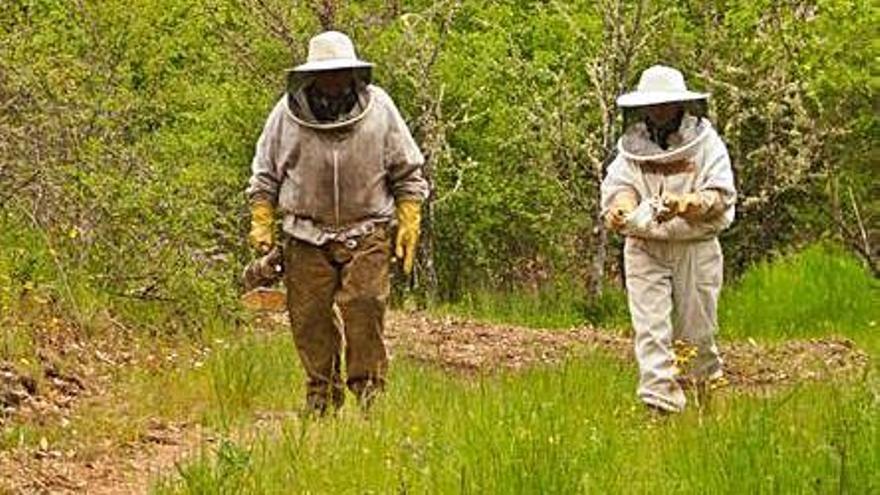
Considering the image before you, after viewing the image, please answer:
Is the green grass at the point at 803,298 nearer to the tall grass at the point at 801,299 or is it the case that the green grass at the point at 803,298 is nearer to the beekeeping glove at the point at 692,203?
the tall grass at the point at 801,299

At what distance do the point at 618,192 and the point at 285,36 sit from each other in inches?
340

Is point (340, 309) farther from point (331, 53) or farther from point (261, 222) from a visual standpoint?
point (331, 53)

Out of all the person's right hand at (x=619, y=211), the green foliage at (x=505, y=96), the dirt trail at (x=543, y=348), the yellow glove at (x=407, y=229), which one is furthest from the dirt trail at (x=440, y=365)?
the green foliage at (x=505, y=96)

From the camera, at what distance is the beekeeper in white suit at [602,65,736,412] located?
357 inches

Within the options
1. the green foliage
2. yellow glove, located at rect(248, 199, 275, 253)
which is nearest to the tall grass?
the green foliage

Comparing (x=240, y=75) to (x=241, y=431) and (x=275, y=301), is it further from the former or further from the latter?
(x=241, y=431)

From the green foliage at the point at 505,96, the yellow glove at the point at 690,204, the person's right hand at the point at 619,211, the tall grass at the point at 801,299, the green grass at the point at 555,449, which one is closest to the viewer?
the green grass at the point at 555,449

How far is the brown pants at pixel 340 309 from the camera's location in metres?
9.65

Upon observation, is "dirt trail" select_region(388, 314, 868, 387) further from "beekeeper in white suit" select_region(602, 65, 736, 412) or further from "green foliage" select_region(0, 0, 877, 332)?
"beekeeper in white suit" select_region(602, 65, 736, 412)

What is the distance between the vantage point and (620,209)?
9.05m

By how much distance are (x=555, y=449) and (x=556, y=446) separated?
3cm

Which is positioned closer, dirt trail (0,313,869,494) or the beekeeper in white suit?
dirt trail (0,313,869,494)

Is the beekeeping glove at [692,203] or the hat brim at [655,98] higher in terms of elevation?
the hat brim at [655,98]

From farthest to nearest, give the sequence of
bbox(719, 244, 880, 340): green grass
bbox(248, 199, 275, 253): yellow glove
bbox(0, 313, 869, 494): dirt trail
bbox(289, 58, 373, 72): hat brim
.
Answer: bbox(719, 244, 880, 340): green grass
bbox(248, 199, 275, 253): yellow glove
bbox(289, 58, 373, 72): hat brim
bbox(0, 313, 869, 494): dirt trail
